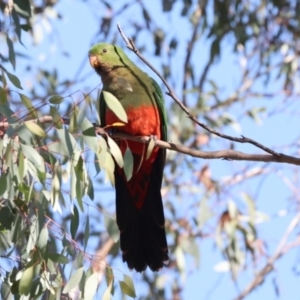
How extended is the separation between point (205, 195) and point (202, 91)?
98 cm

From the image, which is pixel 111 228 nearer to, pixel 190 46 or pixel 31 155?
pixel 31 155

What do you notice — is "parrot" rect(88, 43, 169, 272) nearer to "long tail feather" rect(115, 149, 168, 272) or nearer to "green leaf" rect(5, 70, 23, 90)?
"long tail feather" rect(115, 149, 168, 272)

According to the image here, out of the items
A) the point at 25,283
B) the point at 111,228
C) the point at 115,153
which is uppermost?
the point at 115,153

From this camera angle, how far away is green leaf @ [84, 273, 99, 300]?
277 cm

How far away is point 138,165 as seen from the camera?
12.7 ft

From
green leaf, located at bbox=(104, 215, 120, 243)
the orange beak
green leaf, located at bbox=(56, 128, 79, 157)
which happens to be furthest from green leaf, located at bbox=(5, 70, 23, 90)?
the orange beak

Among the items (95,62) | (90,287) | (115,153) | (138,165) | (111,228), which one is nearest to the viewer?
(90,287)

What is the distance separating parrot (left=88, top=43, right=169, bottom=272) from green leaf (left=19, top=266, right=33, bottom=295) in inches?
37.4

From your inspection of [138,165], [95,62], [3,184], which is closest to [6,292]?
[3,184]

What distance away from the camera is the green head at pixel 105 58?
407 cm

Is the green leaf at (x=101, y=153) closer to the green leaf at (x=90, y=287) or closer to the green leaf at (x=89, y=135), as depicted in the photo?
the green leaf at (x=89, y=135)

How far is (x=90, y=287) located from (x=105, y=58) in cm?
163

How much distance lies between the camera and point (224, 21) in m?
6.27

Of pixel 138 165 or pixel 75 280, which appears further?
pixel 138 165
